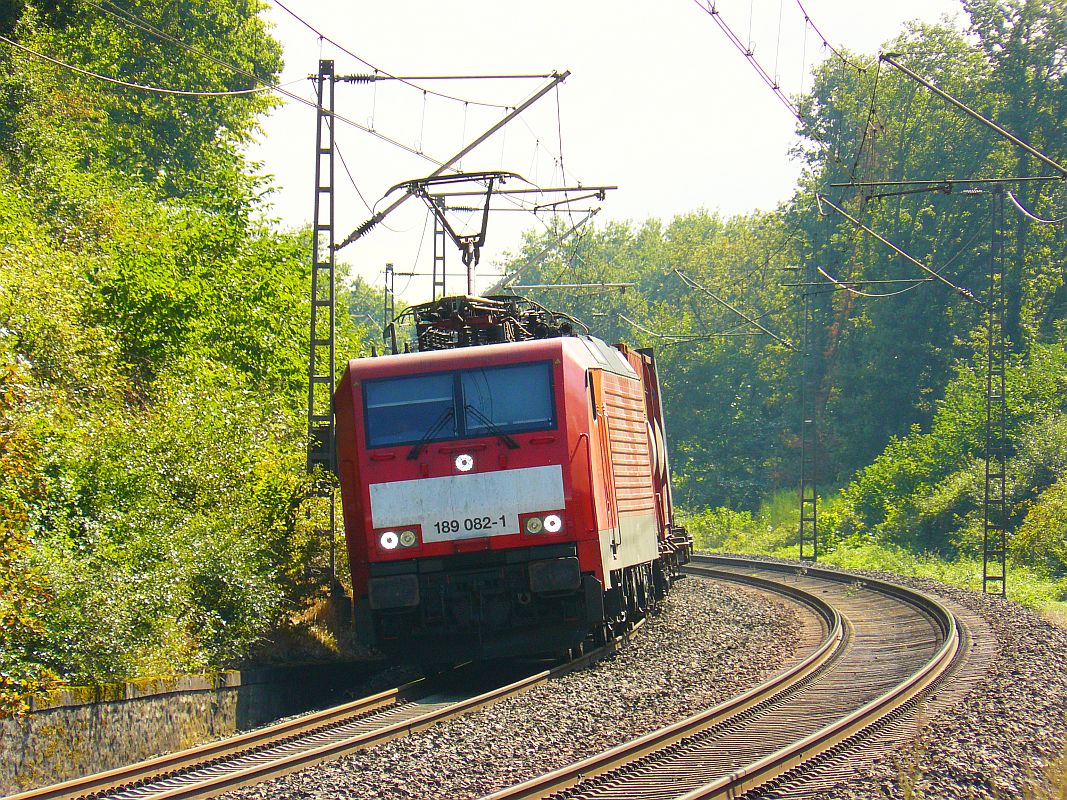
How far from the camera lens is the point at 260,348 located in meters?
22.3

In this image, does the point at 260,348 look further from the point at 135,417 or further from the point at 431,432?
the point at 431,432

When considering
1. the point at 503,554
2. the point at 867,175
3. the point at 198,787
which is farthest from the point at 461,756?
the point at 867,175

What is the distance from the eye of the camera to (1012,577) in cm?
2773

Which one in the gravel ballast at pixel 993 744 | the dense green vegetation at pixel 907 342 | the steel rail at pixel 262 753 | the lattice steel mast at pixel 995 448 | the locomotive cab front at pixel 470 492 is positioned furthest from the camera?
Answer: the dense green vegetation at pixel 907 342

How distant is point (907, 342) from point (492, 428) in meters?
46.3

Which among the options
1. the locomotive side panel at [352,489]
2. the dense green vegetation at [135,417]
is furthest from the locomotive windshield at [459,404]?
the dense green vegetation at [135,417]

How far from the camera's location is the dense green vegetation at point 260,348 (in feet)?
42.6

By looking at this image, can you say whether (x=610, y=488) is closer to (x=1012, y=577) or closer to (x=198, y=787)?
(x=198, y=787)

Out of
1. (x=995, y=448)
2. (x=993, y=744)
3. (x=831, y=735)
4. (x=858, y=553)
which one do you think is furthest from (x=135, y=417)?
(x=995, y=448)

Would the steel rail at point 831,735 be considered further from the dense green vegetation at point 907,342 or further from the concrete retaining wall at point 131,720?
the dense green vegetation at point 907,342

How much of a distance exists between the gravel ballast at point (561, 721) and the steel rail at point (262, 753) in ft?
0.69

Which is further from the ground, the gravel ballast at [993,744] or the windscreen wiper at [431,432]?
the windscreen wiper at [431,432]

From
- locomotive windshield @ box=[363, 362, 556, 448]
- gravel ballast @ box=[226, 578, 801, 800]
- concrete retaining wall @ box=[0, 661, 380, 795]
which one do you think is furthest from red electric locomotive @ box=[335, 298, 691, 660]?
concrete retaining wall @ box=[0, 661, 380, 795]

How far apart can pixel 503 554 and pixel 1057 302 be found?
149 ft
